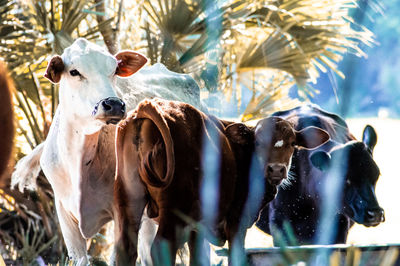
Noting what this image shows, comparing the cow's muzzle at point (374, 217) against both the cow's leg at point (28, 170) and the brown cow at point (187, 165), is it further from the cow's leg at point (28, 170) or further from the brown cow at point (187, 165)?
the cow's leg at point (28, 170)

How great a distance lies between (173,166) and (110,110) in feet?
2.15

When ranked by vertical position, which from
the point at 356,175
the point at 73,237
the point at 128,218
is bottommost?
the point at 73,237

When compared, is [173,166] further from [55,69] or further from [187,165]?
[55,69]

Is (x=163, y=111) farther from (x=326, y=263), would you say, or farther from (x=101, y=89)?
(x=326, y=263)

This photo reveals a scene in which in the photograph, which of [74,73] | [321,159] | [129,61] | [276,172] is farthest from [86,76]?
[321,159]

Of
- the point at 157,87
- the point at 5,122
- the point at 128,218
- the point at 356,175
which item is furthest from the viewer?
the point at 157,87

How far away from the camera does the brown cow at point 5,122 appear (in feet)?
3.48

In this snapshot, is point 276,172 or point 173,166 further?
point 276,172

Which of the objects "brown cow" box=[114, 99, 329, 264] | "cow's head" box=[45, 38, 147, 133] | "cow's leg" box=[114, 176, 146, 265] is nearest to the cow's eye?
"cow's head" box=[45, 38, 147, 133]

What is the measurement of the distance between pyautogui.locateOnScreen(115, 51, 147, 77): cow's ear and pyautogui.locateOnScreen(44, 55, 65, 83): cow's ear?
0.31 metres

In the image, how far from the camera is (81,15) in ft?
20.0

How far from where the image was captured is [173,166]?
8.11 ft

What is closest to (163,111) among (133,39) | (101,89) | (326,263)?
(101,89)

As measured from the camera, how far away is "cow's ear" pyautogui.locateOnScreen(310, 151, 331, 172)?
3.64 meters
